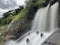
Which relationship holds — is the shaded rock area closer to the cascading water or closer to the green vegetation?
the green vegetation

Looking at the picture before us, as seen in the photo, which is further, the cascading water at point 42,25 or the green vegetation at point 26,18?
the green vegetation at point 26,18

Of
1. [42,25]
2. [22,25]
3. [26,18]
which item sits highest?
[26,18]

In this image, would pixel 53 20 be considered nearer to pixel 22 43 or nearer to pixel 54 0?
pixel 54 0

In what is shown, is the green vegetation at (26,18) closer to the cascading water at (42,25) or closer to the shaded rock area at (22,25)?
the shaded rock area at (22,25)

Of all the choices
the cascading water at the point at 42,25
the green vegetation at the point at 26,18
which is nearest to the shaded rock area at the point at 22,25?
the green vegetation at the point at 26,18

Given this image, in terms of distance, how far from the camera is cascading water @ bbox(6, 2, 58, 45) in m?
13.0

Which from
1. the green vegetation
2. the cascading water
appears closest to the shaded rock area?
the green vegetation

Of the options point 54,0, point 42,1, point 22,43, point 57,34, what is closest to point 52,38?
point 57,34

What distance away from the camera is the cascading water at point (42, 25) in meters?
13.0

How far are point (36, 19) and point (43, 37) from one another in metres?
2.53

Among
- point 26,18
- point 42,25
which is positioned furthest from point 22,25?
point 42,25

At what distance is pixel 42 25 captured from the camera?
14078 millimetres

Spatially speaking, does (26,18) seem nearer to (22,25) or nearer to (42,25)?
(22,25)

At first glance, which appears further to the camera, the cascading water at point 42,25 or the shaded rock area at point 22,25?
the shaded rock area at point 22,25
